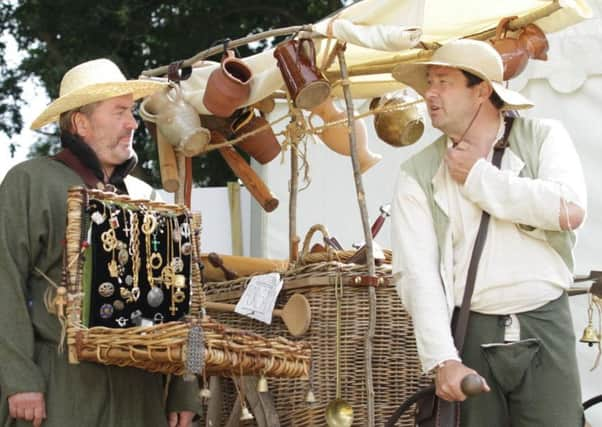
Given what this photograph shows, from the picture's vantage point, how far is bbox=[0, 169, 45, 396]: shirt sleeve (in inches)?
135

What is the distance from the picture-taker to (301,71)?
4.16 m

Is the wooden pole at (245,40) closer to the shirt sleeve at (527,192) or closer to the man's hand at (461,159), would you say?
the man's hand at (461,159)

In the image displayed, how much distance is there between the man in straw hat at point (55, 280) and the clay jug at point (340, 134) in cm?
122

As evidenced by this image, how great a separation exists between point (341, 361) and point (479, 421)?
948 millimetres

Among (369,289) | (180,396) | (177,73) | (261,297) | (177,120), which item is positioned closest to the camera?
(180,396)

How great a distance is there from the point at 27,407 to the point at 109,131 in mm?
844

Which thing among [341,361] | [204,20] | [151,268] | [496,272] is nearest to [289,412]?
[341,361]

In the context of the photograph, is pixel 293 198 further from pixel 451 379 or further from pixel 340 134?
pixel 451 379

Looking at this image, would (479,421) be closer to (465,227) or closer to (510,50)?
(465,227)

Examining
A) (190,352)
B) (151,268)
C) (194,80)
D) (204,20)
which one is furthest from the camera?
(204,20)

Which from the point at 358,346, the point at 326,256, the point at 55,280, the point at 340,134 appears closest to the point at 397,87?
the point at 340,134

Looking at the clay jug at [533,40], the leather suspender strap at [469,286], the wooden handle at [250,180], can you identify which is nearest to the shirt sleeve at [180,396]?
the leather suspender strap at [469,286]

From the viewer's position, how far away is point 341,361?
4.15 m

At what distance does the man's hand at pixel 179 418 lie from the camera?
3865 millimetres
